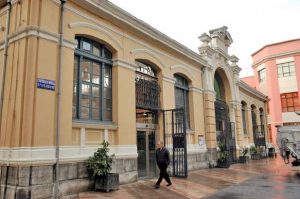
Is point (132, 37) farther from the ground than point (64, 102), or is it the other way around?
point (132, 37)

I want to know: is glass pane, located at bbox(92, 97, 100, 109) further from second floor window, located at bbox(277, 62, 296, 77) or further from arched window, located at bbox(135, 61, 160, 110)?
second floor window, located at bbox(277, 62, 296, 77)

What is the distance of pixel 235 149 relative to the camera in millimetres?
19125

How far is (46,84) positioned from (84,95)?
5.51 ft

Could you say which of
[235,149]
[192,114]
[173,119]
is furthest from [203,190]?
[235,149]

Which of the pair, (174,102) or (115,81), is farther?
(174,102)

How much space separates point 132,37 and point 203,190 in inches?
251

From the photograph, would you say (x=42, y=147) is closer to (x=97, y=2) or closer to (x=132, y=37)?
(x=97, y=2)

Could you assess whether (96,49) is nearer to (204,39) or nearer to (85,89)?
(85,89)

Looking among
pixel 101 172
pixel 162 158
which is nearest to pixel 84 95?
pixel 101 172

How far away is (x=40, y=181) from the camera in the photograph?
7.38 meters

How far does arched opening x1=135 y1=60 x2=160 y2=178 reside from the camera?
38.2 ft

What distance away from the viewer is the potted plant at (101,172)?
8.63 metres

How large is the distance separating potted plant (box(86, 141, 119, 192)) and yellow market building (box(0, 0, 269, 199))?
9.5 inches

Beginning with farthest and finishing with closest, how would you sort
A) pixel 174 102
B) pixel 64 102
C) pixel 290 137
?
pixel 290 137 < pixel 174 102 < pixel 64 102
